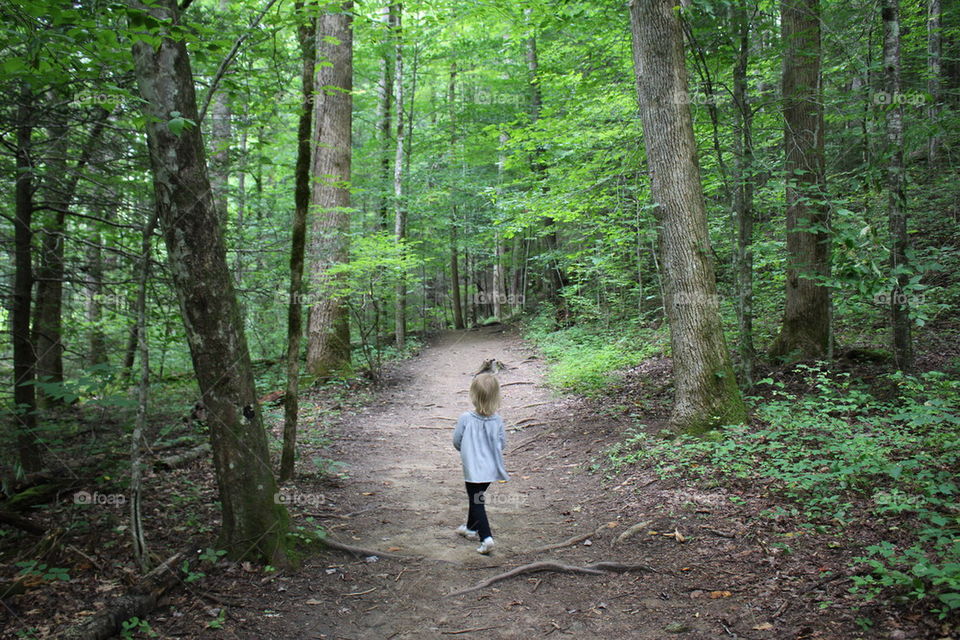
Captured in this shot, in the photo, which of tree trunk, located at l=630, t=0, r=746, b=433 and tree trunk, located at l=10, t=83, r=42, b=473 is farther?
tree trunk, located at l=630, t=0, r=746, b=433

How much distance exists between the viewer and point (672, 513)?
472cm

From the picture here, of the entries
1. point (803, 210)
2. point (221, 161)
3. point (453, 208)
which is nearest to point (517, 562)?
point (221, 161)

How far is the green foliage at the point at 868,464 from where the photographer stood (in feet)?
10.3

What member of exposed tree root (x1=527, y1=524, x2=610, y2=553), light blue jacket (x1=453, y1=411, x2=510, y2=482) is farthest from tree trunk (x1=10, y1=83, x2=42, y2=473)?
exposed tree root (x1=527, y1=524, x2=610, y2=553)

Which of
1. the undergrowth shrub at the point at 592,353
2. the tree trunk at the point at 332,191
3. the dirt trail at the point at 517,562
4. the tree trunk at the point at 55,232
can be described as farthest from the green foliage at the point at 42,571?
the undergrowth shrub at the point at 592,353

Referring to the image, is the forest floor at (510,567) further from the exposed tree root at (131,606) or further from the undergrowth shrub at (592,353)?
the undergrowth shrub at (592,353)

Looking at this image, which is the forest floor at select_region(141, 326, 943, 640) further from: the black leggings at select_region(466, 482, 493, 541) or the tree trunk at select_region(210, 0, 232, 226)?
the tree trunk at select_region(210, 0, 232, 226)

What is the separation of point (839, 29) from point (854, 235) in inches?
193

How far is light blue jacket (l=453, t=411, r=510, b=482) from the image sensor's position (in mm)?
4805

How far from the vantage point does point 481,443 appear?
191 inches

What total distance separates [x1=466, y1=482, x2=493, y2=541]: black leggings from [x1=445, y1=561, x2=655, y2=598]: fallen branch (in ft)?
1.70

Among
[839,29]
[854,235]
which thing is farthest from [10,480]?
[839,29]

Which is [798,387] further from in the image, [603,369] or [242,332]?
[242,332]

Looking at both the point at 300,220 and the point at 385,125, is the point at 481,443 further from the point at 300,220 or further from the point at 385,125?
the point at 385,125
